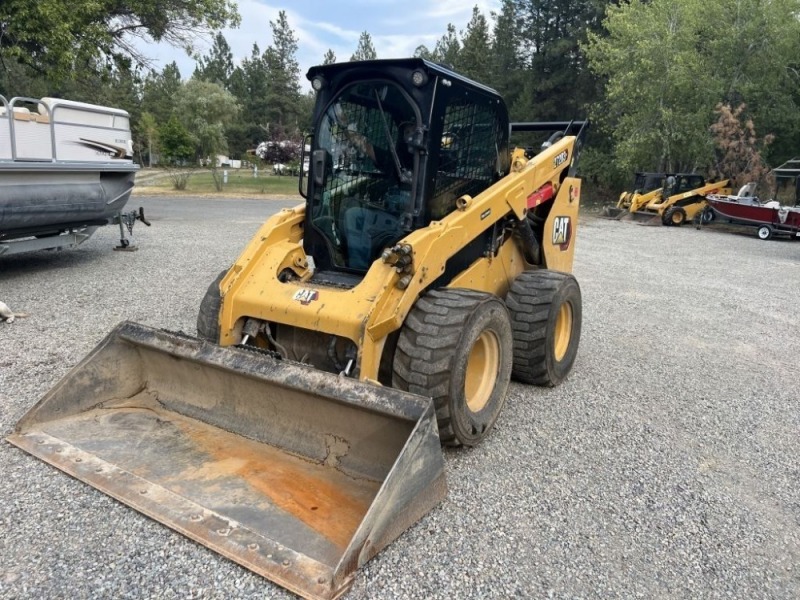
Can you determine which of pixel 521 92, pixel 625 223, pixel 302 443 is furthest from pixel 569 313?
pixel 521 92

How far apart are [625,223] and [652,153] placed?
426cm

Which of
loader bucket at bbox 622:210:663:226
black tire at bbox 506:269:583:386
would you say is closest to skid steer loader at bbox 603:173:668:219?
loader bucket at bbox 622:210:663:226

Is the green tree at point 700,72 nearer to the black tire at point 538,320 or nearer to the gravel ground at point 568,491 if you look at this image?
the gravel ground at point 568,491

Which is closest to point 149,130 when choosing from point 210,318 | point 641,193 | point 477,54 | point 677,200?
point 477,54

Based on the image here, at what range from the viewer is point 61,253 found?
9.33 meters

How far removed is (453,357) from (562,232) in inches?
101

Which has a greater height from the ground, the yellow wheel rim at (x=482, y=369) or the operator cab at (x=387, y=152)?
the operator cab at (x=387, y=152)

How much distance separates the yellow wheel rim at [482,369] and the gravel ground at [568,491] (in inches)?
11.1

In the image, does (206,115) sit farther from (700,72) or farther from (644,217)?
(700,72)

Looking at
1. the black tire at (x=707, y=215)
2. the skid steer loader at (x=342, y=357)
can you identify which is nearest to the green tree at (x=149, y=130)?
the black tire at (x=707, y=215)

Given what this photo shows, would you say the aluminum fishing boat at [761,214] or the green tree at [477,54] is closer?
the aluminum fishing boat at [761,214]

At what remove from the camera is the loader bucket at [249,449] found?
8.02ft

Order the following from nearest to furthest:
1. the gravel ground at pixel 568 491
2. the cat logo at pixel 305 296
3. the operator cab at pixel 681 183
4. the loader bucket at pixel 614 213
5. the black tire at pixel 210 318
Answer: the gravel ground at pixel 568 491 → the cat logo at pixel 305 296 → the black tire at pixel 210 318 → the operator cab at pixel 681 183 → the loader bucket at pixel 614 213

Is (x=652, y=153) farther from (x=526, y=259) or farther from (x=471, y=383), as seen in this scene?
(x=471, y=383)
